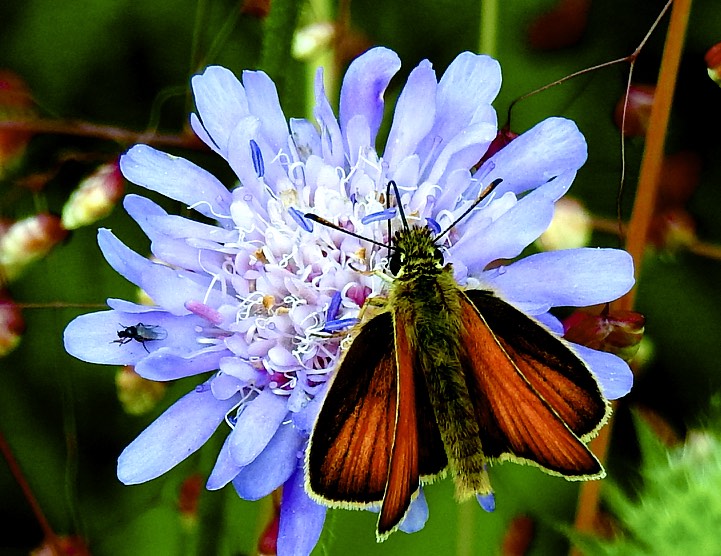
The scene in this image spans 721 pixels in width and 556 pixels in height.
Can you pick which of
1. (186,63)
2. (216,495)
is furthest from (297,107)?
(216,495)

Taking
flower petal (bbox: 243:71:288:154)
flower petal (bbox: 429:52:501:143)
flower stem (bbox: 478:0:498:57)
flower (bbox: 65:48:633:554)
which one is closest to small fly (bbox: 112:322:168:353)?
flower (bbox: 65:48:633:554)

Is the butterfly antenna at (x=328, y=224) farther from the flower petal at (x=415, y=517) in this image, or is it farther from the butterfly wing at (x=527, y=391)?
the flower petal at (x=415, y=517)

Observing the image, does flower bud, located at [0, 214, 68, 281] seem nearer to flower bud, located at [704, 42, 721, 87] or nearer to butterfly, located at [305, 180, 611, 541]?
butterfly, located at [305, 180, 611, 541]

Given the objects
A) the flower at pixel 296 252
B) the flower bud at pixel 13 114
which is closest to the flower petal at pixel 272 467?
the flower at pixel 296 252

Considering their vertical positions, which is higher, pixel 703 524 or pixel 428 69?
pixel 428 69

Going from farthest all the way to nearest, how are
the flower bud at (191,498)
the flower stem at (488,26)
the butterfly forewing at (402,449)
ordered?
the flower stem at (488,26) < the flower bud at (191,498) < the butterfly forewing at (402,449)

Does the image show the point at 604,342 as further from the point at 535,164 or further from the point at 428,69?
the point at 428,69

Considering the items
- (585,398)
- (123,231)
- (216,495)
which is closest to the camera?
(585,398)

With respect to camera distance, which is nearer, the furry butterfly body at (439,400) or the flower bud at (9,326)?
the furry butterfly body at (439,400)
